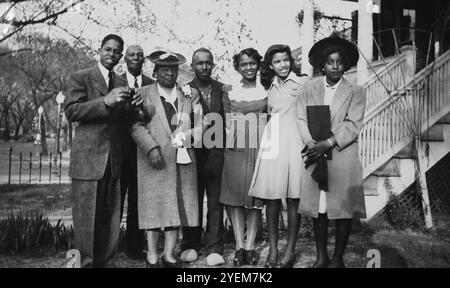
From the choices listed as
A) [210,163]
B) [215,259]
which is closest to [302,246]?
[215,259]

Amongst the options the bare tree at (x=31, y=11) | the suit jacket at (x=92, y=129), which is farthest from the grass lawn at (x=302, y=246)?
the bare tree at (x=31, y=11)

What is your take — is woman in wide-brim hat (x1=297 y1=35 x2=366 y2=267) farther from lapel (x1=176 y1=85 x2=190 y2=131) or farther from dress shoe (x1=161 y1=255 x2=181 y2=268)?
dress shoe (x1=161 y1=255 x2=181 y2=268)

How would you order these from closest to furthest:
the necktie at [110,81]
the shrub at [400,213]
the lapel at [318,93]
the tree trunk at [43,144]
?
the necktie at [110,81] < the lapel at [318,93] < the tree trunk at [43,144] < the shrub at [400,213]

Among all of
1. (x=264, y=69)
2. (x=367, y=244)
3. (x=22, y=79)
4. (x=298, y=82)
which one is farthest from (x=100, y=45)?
(x=367, y=244)

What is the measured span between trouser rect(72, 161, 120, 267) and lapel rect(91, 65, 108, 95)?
0.65 metres

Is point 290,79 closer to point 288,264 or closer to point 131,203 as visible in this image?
point 288,264

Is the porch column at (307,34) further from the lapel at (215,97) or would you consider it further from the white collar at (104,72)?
the white collar at (104,72)

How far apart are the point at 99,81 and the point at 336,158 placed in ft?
6.97

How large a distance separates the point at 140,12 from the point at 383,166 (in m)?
3.19

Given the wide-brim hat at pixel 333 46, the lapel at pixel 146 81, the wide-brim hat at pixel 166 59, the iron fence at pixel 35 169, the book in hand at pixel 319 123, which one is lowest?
the iron fence at pixel 35 169

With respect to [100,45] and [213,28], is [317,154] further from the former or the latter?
[100,45]

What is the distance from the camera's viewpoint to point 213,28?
4.00 m

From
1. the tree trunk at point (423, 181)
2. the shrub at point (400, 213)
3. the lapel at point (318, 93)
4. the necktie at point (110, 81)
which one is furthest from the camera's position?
the tree trunk at point (423, 181)

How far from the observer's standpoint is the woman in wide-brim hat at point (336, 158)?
3406 millimetres
